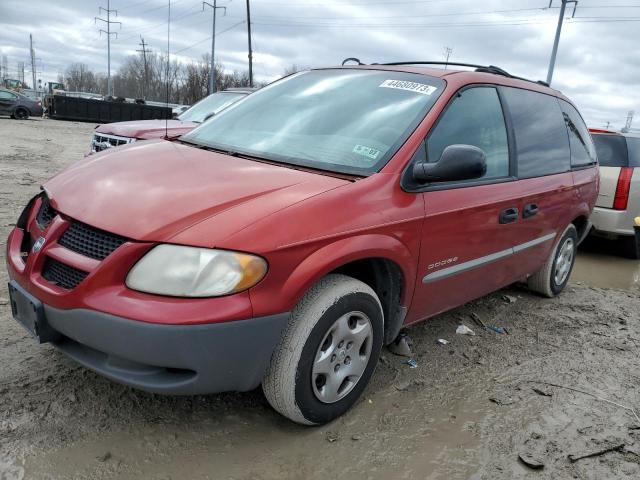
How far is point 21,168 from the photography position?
10016mm

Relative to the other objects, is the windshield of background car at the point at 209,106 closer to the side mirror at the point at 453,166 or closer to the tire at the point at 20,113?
the side mirror at the point at 453,166

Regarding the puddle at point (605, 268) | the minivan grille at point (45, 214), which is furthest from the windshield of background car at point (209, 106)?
the minivan grille at point (45, 214)

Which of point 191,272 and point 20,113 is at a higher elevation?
point 20,113

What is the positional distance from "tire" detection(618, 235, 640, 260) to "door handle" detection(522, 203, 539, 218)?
12.6 feet

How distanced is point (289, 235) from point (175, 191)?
22.1 inches

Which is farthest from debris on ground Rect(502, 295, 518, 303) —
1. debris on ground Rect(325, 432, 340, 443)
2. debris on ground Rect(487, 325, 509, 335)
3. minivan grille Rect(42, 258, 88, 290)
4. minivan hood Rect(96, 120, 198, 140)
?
minivan hood Rect(96, 120, 198, 140)

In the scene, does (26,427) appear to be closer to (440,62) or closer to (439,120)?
(439,120)

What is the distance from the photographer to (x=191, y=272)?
203 centimetres

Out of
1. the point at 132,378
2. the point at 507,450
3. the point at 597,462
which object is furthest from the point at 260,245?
the point at 597,462

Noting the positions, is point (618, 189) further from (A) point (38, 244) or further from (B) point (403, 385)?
(A) point (38, 244)

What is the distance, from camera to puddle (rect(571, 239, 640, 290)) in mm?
5809

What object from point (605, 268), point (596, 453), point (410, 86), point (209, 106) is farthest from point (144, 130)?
point (605, 268)

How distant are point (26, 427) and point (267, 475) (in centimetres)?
110

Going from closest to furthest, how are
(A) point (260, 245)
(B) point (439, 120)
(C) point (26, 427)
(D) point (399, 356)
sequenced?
(A) point (260, 245) → (C) point (26, 427) → (B) point (439, 120) → (D) point (399, 356)
